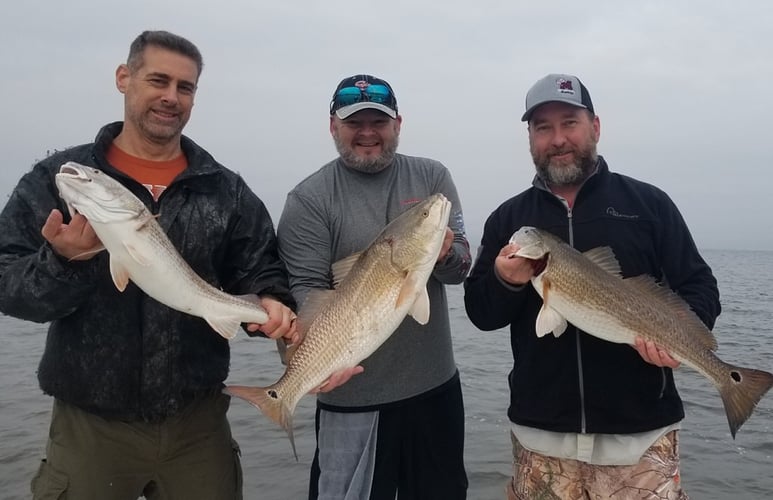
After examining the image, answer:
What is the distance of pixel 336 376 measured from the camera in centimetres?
371

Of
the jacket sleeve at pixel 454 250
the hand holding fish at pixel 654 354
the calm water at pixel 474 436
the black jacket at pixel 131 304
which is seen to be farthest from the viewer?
the calm water at pixel 474 436

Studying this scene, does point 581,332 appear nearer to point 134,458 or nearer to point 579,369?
point 579,369

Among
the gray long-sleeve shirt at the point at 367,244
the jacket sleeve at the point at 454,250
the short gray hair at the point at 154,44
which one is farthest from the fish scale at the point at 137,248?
the jacket sleeve at the point at 454,250

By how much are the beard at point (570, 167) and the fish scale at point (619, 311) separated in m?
0.67

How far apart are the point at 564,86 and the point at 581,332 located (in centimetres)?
189

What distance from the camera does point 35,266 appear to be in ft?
10.5

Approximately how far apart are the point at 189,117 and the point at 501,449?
22.1 ft

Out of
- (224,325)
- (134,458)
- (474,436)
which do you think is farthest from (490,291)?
(474,436)

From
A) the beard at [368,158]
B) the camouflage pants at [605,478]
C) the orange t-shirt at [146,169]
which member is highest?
the beard at [368,158]

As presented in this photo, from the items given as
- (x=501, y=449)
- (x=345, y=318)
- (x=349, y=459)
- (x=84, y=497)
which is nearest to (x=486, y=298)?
(x=345, y=318)

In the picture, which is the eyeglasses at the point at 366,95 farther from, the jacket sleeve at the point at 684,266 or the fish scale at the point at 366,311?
the jacket sleeve at the point at 684,266

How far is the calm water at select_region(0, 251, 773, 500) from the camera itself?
7363 mm

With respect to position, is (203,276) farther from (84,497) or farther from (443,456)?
(443,456)

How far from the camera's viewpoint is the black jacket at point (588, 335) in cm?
394
